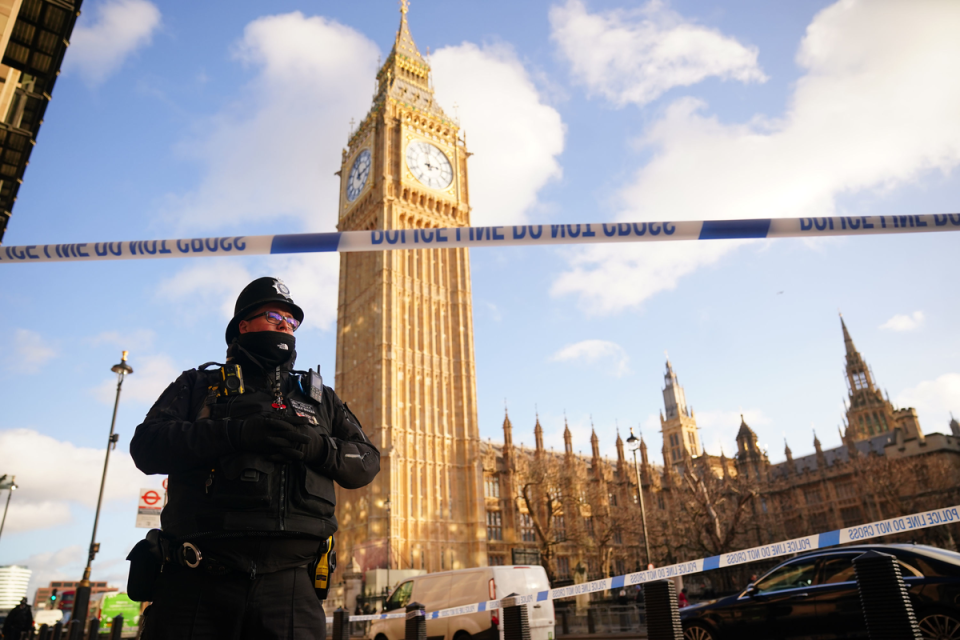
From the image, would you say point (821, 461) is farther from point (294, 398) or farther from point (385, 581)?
point (294, 398)

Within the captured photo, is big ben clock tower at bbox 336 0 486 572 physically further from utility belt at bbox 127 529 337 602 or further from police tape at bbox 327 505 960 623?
utility belt at bbox 127 529 337 602

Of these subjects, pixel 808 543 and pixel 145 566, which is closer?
pixel 145 566

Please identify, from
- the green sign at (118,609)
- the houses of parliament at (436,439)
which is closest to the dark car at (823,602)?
the houses of parliament at (436,439)

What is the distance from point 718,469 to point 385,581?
2634 inches

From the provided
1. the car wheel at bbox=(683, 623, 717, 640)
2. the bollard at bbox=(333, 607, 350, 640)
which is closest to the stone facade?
the bollard at bbox=(333, 607, 350, 640)

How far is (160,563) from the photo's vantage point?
2.39 m

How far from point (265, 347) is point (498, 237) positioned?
2.15m

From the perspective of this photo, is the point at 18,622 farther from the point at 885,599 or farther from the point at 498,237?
the point at 885,599

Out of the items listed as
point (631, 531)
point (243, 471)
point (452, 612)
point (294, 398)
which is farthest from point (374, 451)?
point (631, 531)

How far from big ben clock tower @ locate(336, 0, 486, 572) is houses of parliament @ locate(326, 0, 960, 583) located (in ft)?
0.33

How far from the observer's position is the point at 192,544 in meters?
2.33

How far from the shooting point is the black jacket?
2398 millimetres

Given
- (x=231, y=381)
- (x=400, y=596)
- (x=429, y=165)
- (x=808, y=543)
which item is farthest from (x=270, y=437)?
(x=429, y=165)

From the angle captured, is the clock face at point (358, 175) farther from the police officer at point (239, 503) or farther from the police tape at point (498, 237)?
the police officer at point (239, 503)
